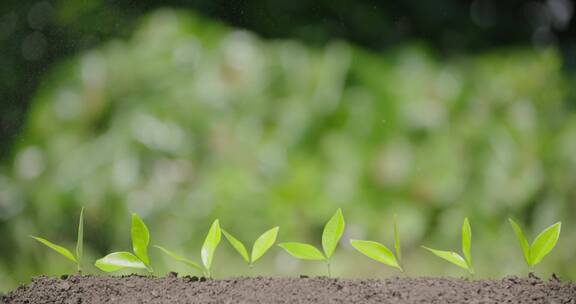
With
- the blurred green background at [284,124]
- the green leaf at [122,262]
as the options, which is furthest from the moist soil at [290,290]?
the blurred green background at [284,124]

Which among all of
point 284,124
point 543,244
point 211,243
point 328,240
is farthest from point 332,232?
point 284,124

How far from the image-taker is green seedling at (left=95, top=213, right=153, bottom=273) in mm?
760

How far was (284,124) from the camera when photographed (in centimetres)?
148

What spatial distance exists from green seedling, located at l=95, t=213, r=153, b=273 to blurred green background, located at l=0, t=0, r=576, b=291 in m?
0.64

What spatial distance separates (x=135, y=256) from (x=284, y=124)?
741 millimetres

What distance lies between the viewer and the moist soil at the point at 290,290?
658mm

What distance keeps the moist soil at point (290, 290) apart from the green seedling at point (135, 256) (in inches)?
0.7

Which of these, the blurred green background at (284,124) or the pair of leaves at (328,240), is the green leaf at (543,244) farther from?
the blurred green background at (284,124)

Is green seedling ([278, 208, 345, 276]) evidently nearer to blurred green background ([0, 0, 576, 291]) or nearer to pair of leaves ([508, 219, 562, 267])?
pair of leaves ([508, 219, 562, 267])

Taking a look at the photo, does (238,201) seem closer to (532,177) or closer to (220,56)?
(220,56)

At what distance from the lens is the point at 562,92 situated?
156 cm

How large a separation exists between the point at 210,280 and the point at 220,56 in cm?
Result: 85

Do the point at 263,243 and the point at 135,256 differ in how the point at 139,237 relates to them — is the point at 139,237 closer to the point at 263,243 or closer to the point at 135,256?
the point at 135,256

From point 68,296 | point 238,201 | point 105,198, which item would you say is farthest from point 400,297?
point 105,198
